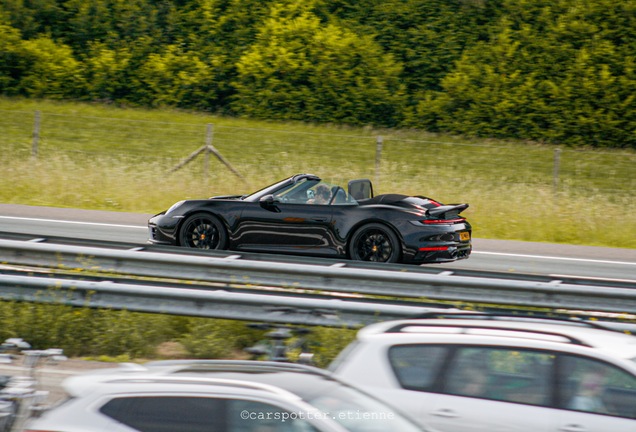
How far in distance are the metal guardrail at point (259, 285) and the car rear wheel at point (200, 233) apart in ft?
9.63

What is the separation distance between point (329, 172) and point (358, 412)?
17171 millimetres

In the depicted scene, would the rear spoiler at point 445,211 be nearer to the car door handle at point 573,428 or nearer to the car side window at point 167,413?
the car door handle at point 573,428

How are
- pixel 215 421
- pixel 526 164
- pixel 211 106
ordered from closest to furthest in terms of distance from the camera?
1. pixel 215 421
2. pixel 526 164
3. pixel 211 106

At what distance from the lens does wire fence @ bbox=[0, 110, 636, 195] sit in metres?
20.5

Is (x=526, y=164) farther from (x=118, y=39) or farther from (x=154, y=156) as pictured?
(x=118, y=39)

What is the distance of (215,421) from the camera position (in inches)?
166

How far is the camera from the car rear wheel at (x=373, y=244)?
1188 centimetres

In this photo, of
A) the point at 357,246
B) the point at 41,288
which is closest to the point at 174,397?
the point at 41,288

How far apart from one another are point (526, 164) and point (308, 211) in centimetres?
1122

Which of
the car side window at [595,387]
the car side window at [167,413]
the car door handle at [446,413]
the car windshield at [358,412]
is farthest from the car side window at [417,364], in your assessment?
the car side window at [167,413]

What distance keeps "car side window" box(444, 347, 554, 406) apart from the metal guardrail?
199 centimetres

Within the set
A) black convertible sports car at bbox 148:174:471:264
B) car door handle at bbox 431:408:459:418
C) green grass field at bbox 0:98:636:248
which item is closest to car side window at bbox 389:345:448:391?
car door handle at bbox 431:408:459:418

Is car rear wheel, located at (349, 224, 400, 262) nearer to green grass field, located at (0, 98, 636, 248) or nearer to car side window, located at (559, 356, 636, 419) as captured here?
green grass field, located at (0, 98, 636, 248)

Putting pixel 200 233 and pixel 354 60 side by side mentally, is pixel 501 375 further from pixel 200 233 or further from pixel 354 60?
pixel 354 60
